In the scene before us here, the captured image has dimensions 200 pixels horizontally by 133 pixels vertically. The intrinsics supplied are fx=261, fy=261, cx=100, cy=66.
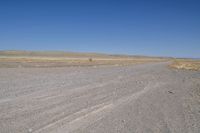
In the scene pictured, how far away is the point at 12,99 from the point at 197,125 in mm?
6454

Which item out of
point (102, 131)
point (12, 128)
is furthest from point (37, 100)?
point (102, 131)

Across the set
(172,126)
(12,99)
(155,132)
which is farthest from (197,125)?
(12,99)

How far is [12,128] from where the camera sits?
5.97 m

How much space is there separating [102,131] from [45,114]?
212 cm

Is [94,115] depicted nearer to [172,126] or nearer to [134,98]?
[172,126]

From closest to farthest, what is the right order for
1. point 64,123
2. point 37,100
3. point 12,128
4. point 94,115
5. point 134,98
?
point 12,128
point 64,123
point 94,115
point 37,100
point 134,98

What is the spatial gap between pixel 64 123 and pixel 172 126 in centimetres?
272

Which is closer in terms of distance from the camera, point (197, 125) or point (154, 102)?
point (197, 125)

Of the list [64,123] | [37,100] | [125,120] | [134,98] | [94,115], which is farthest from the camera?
[134,98]

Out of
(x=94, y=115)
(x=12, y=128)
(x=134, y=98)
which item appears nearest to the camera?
(x=12, y=128)

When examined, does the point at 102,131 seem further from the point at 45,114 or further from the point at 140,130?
the point at 45,114

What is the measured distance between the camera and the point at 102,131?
6004 millimetres

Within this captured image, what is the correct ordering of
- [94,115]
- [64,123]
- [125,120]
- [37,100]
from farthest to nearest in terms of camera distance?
[37,100], [94,115], [125,120], [64,123]

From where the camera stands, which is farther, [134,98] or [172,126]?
[134,98]
